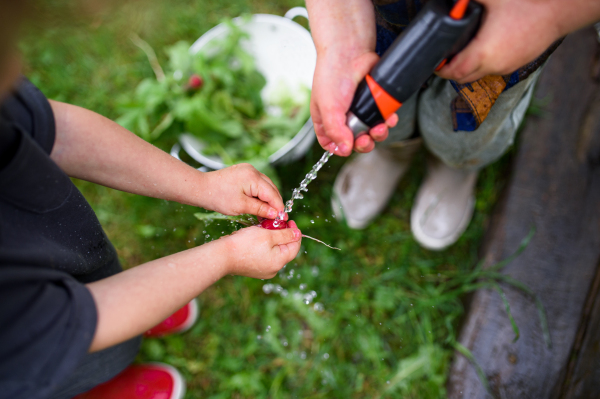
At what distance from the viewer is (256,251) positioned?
924 millimetres

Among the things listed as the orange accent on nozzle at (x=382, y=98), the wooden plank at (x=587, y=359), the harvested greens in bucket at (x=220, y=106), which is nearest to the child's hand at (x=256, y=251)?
the orange accent on nozzle at (x=382, y=98)

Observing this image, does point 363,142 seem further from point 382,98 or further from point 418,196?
point 418,196

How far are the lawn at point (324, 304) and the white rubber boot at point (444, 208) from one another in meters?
0.07

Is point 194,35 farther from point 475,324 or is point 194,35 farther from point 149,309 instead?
point 475,324

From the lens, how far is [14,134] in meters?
0.74

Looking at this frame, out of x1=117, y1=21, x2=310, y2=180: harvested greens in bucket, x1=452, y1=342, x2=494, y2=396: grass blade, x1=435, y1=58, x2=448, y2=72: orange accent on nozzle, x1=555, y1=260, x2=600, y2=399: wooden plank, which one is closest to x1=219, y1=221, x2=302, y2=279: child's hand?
x1=435, y1=58, x2=448, y2=72: orange accent on nozzle

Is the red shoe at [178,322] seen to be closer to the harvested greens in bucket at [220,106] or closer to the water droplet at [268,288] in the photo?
the water droplet at [268,288]

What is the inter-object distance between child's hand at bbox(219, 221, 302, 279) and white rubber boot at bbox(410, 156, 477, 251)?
932mm

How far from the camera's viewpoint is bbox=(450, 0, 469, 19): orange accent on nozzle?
67 centimetres

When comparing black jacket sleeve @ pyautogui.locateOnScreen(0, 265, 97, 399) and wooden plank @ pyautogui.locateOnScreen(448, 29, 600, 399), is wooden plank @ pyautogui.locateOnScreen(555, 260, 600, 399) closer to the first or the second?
Result: wooden plank @ pyautogui.locateOnScreen(448, 29, 600, 399)

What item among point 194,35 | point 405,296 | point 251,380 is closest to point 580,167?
point 405,296

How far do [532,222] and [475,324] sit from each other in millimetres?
471

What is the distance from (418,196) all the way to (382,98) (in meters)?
1.07

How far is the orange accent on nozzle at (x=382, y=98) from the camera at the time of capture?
2.53ft
